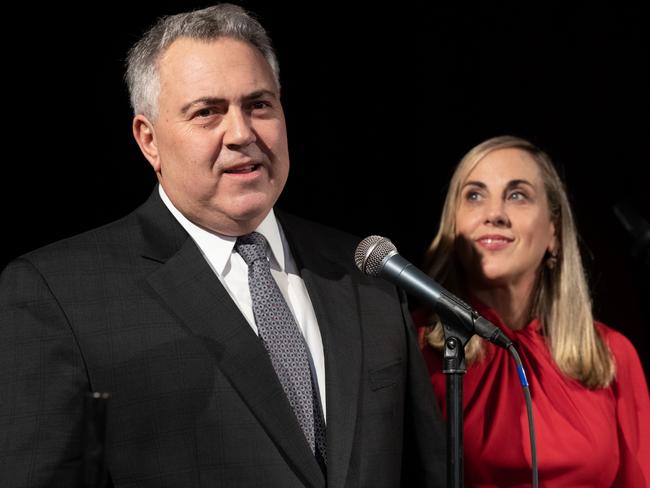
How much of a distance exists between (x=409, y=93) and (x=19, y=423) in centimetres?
220

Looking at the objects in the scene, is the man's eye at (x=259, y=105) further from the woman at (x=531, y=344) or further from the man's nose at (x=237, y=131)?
the woman at (x=531, y=344)

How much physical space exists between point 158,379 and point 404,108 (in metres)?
1.98

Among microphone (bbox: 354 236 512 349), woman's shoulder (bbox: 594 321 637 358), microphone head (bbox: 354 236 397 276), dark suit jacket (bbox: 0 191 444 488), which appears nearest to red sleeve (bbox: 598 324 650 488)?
woman's shoulder (bbox: 594 321 637 358)

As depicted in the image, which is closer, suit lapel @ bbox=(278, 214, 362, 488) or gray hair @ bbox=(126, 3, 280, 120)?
suit lapel @ bbox=(278, 214, 362, 488)

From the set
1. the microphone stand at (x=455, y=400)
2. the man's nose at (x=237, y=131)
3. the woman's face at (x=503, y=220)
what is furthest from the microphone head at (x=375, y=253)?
the woman's face at (x=503, y=220)

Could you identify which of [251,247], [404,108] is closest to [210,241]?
[251,247]

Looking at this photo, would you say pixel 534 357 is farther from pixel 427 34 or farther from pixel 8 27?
pixel 8 27

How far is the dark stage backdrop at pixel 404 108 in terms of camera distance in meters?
3.09

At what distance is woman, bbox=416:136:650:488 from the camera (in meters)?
2.81

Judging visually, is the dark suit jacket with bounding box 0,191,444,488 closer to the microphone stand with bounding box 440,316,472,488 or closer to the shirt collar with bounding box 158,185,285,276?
the shirt collar with bounding box 158,185,285,276

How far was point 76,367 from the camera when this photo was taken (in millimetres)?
2062

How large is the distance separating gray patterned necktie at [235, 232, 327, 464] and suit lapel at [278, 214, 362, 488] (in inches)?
1.3

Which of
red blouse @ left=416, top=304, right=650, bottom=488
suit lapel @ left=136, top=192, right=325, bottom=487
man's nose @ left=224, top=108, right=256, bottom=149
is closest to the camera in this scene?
suit lapel @ left=136, top=192, right=325, bottom=487

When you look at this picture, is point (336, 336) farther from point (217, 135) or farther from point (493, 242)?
point (493, 242)
